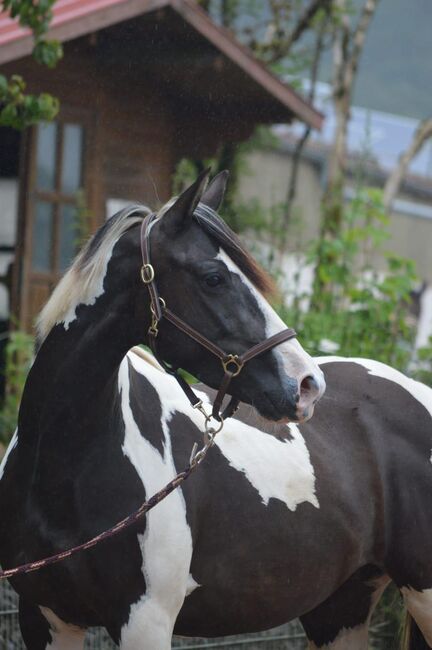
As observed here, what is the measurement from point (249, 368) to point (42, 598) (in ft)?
3.22

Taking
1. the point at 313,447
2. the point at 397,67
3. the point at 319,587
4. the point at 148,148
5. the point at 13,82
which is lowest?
the point at 397,67

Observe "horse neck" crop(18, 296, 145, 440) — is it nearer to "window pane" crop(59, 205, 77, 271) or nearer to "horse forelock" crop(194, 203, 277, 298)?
"horse forelock" crop(194, 203, 277, 298)

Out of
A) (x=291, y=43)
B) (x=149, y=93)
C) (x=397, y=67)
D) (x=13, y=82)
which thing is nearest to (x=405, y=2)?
(x=397, y=67)

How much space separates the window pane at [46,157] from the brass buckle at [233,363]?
6.23 m

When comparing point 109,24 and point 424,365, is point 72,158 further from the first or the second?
point 424,365

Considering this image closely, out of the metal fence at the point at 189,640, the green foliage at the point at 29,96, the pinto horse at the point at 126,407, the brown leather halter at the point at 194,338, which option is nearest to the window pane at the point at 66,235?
the green foliage at the point at 29,96

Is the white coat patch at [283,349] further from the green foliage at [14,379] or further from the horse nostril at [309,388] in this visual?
the green foliage at [14,379]

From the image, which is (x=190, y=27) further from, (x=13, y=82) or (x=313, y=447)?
(x=313, y=447)

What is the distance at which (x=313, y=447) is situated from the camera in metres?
3.81

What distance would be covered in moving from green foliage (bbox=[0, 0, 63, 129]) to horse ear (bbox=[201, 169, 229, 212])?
183 centimetres

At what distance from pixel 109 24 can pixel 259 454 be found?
216 inches

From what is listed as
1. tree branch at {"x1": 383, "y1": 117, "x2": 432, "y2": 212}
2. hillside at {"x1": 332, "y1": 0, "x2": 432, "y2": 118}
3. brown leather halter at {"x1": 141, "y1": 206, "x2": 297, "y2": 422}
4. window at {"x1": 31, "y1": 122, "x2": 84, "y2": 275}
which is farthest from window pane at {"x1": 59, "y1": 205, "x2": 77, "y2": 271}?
hillside at {"x1": 332, "y1": 0, "x2": 432, "y2": 118}

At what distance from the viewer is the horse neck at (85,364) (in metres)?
3.27

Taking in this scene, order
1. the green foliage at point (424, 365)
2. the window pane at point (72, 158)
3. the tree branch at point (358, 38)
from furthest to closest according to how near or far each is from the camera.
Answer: the tree branch at point (358, 38) < the window pane at point (72, 158) < the green foliage at point (424, 365)
